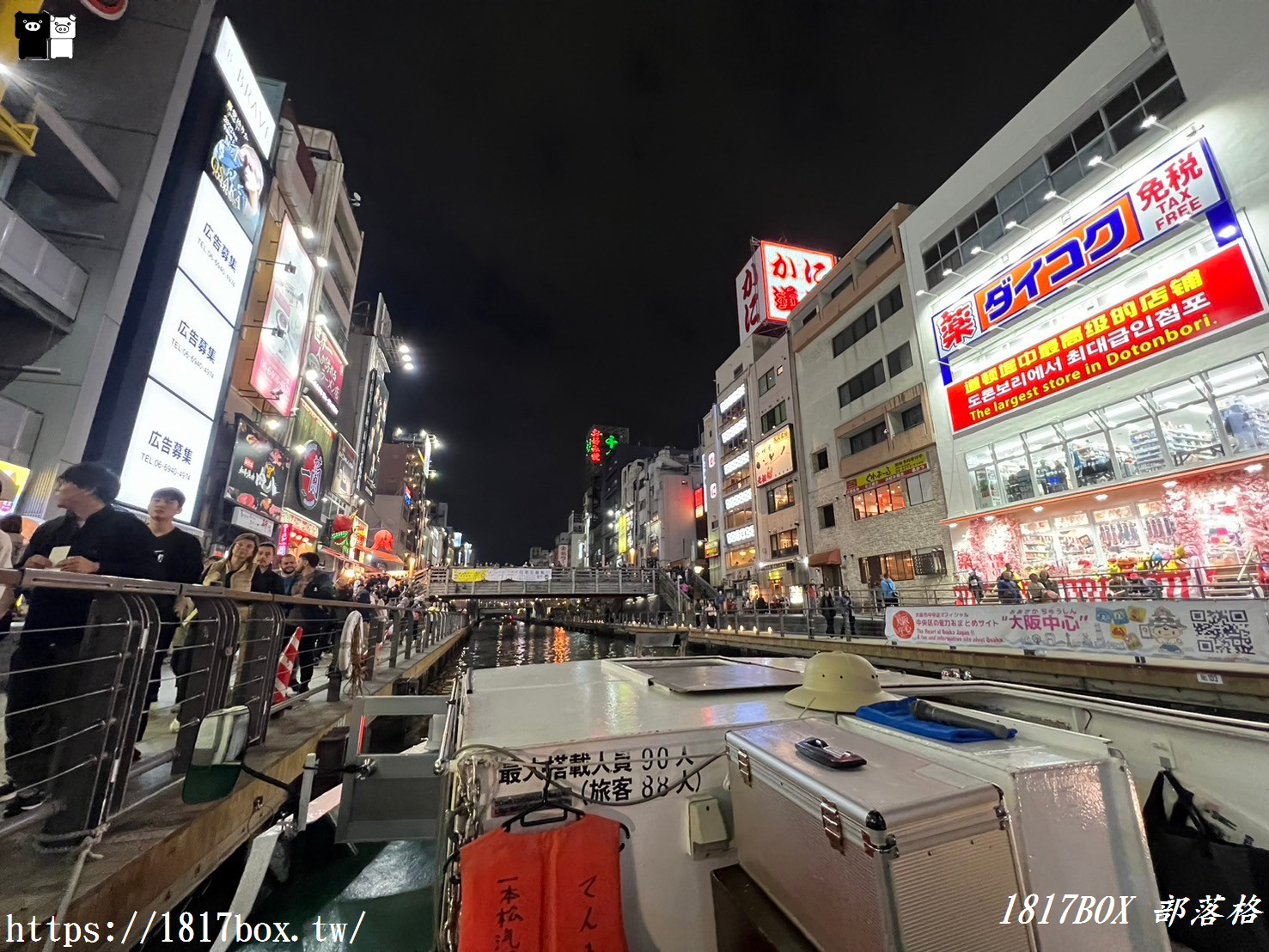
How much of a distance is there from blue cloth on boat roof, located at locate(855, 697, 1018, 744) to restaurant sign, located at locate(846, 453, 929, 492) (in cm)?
2237

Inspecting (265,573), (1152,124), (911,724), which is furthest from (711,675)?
(1152,124)

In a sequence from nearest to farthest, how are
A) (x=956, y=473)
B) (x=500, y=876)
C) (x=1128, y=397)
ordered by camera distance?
(x=500, y=876) < (x=1128, y=397) < (x=956, y=473)

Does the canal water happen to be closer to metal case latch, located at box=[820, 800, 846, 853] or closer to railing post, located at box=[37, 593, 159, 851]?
railing post, located at box=[37, 593, 159, 851]

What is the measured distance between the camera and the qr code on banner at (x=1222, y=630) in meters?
7.18

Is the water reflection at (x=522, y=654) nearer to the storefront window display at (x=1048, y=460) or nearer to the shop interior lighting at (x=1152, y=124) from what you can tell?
the storefront window display at (x=1048, y=460)

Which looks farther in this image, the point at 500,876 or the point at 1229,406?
the point at 1229,406

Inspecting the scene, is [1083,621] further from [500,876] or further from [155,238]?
[155,238]

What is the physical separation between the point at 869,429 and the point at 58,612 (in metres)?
27.7

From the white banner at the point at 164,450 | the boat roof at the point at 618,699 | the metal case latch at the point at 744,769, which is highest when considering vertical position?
the white banner at the point at 164,450

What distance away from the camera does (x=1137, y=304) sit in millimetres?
14367

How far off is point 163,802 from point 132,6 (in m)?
20.9

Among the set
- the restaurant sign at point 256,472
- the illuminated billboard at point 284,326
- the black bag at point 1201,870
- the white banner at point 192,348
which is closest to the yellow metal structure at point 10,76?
the white banner at point 192,348

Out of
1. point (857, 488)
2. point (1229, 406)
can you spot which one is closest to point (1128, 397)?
point (1229, 406)

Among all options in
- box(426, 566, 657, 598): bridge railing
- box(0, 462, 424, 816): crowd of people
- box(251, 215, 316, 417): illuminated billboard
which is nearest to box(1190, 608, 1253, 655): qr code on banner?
box(0, 462, 424, 816): crowd of people
